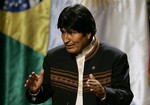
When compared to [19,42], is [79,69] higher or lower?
higher

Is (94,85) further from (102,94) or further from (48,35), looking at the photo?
(48,35)

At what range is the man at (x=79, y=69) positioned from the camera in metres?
1.19

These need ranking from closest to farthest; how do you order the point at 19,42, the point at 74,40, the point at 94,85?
1. the point at 94,85
2. the point at 74,40
3. the point at 19,42

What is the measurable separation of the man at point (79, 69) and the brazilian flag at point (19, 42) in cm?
67

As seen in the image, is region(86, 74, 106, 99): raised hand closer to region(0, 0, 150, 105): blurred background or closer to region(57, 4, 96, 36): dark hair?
region(57, 4, 96, 36): dark hair

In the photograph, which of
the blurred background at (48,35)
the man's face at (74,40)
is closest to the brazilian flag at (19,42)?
the blurred background at (48,35)

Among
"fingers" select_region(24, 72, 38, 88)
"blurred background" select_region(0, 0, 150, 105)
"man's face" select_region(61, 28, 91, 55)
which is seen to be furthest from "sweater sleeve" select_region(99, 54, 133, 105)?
"blurred background" select_region(0, 0, 150, 105)

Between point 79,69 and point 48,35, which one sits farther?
point 48,35

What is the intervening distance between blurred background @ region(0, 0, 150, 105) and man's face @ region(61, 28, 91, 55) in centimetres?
76

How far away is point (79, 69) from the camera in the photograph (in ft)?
4.16

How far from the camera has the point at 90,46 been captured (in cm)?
127

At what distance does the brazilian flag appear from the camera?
195 cm

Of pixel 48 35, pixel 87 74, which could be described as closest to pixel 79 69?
pixel 87 74

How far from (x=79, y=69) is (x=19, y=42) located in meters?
0.79
